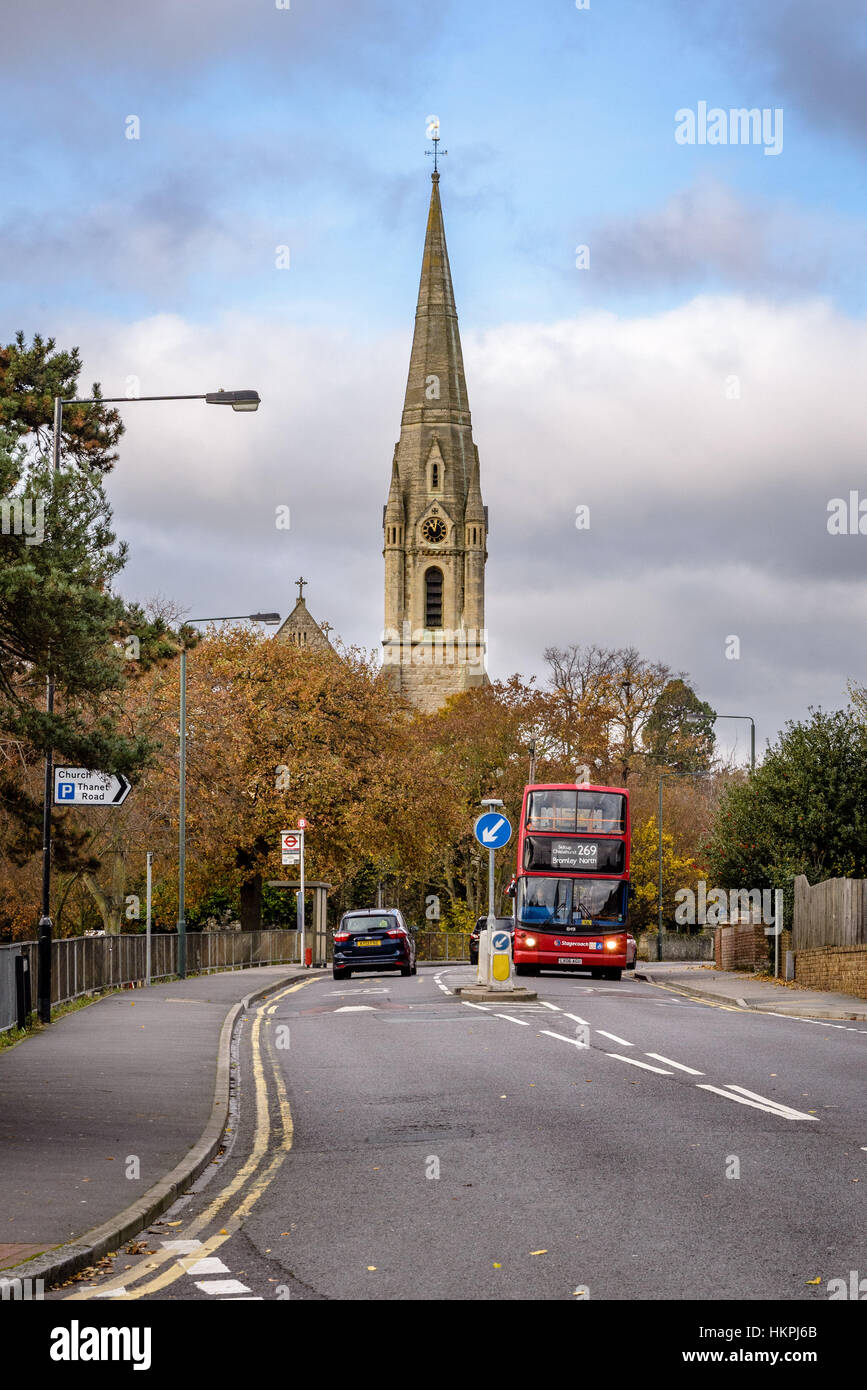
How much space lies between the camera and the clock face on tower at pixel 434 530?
109562 mm

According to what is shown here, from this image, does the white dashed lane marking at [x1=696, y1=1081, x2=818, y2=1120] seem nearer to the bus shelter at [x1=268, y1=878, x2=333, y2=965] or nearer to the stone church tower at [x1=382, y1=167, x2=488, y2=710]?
the bus shelter at [x1=268, y1=878, x2=333, y2=965]

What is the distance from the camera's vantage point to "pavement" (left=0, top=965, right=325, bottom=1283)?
8203 mm

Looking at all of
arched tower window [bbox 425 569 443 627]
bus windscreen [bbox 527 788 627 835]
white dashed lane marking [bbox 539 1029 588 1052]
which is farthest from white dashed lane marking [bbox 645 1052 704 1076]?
arched tower window [bbox 425 569 443 627]

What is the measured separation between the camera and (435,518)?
10956 centimetres

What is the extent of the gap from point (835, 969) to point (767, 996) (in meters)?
1.92

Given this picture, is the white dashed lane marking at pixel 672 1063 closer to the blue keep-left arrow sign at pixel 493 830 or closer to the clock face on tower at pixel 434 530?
the blue keep-left arrow sign at pixel 493 830

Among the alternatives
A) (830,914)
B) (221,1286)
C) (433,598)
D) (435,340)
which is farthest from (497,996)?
(435,340)

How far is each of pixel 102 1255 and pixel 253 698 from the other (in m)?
44.2

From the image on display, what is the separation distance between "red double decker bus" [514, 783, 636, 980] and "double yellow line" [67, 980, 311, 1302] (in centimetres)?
1937

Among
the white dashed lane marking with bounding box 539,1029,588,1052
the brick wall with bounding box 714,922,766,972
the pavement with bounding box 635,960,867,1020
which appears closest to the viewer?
the white dashed lane marking with bounding box 539,1029,588,1052

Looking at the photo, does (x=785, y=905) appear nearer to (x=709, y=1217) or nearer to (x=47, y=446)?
(x=47, y=446)

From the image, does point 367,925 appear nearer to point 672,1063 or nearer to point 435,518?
point 672,1063

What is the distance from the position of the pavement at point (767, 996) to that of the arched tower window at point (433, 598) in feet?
217
